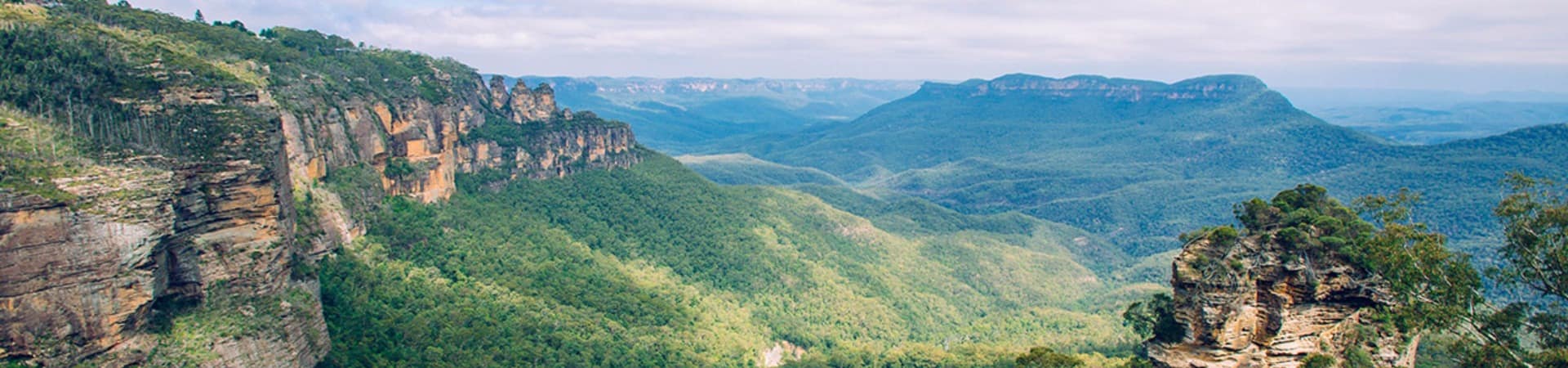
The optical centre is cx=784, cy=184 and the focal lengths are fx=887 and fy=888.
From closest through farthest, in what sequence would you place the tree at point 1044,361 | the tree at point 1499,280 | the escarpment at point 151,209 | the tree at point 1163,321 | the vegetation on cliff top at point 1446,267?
the tree at point 1499,280, the vegetation on cliff top at point 1446,267, the escarpment at point 151,209, the tree at point 1163,321, the tree at point 1044,361

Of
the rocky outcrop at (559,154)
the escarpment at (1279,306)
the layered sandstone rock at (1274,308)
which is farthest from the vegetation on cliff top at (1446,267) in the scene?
the rocky outcrop at (559,154)

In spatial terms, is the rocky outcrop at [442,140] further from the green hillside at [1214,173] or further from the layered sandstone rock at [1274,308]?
the green hillside at [1214,173]

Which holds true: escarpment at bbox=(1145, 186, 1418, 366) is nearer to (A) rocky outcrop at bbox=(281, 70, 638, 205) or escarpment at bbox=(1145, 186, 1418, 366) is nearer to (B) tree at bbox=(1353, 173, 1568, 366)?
(B) tree at bbox=(1353, 173, 1568, 366)

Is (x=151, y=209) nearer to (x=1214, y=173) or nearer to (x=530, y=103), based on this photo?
(x=530, y=103)

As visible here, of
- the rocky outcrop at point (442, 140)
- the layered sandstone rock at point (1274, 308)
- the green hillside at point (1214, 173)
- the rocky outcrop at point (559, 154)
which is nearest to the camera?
the layered sandstone rock at point (1274, 308)

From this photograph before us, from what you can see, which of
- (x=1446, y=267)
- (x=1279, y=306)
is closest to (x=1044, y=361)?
(x=1279, y=306)

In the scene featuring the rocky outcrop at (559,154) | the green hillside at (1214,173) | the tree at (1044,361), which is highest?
the rocky outcrop at (559,154)
